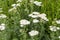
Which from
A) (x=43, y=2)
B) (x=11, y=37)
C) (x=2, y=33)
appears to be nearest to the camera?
(x=2, y=33)

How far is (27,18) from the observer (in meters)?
2.27

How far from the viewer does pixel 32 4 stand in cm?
231

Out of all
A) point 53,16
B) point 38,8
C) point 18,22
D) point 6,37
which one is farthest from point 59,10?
point 6,37

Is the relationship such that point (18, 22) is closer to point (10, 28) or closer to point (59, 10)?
point (10, 28)

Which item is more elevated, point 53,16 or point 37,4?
point 37,4

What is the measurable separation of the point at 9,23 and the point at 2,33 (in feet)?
0.88

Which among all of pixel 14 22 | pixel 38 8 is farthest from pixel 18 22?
pixel 38 8

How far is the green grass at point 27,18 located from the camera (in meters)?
2.05

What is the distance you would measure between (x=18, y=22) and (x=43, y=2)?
1.73ft

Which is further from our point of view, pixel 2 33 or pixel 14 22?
pixel 14 22

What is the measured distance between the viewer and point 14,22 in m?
2.15

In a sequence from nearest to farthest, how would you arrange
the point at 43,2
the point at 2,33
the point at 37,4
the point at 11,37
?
the point at 2,33
the point at 11,37
the point at 37,4
the point at 43,2

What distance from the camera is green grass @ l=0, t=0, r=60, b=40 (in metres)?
2.05

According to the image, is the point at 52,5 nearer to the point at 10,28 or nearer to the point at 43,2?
the point at 43,2
